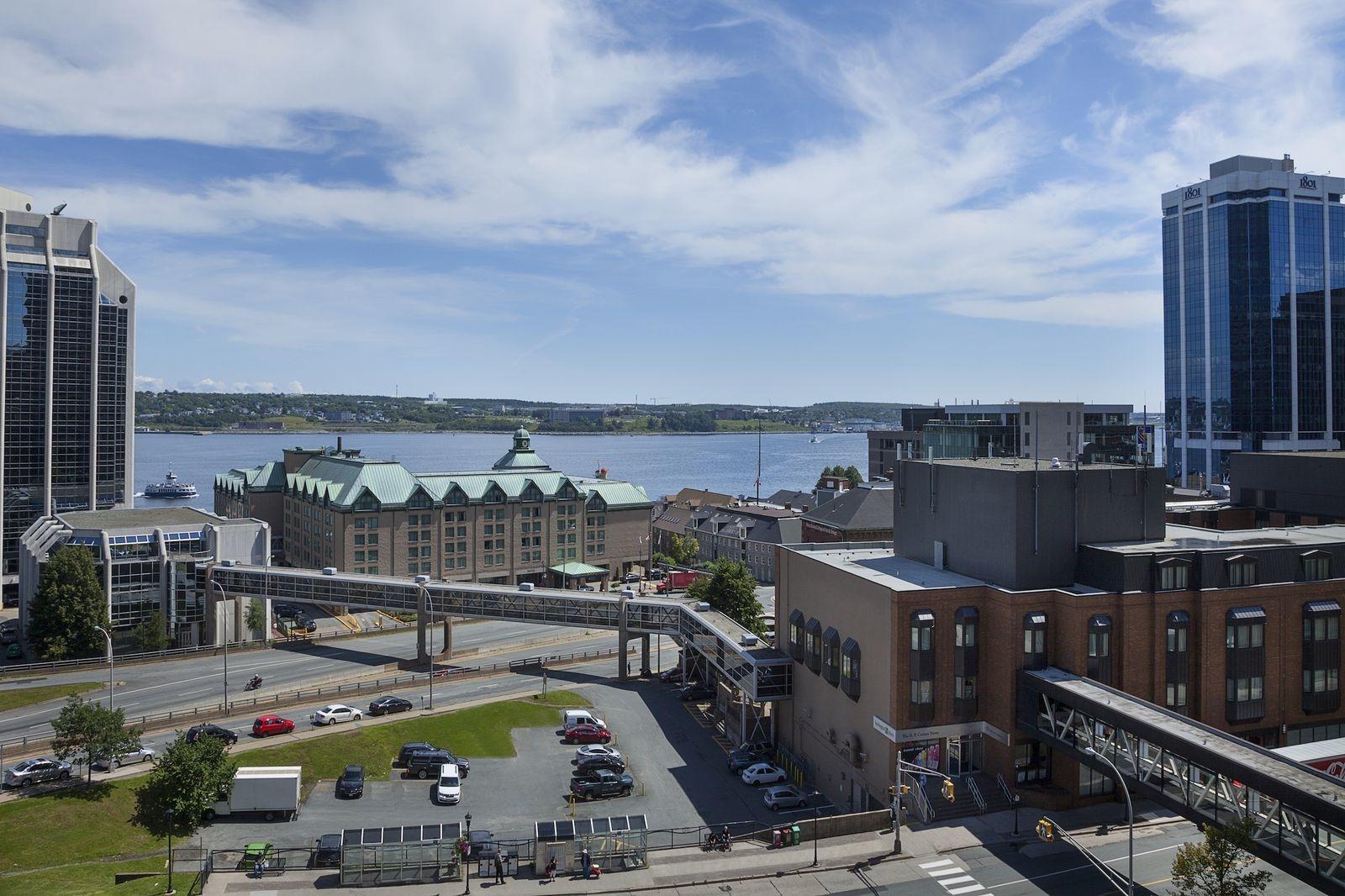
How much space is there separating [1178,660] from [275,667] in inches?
2579

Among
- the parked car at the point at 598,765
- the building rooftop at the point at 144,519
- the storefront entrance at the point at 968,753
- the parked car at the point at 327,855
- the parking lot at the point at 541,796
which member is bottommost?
the parking lot at the point at 541,796

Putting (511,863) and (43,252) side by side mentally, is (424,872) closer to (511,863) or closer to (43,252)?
(511,863)

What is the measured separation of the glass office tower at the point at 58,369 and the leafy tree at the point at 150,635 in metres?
44.5

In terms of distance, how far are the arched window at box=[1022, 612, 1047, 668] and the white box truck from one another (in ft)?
127

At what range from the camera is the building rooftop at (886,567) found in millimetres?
50094

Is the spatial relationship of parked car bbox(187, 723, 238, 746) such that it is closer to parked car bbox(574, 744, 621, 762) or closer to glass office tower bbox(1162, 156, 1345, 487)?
parked car bbox(574, 744, 621, 762)

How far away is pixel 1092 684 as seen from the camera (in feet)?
143

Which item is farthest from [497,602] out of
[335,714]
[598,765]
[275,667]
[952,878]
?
[952,878]

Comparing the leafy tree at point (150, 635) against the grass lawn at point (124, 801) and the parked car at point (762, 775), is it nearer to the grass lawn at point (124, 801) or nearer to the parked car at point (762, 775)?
the grass lawn at point (124, 801)

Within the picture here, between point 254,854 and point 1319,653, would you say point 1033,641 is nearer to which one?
point 1319,653

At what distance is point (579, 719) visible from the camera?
62469mm

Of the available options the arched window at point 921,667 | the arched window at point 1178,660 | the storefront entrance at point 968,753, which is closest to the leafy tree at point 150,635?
the arched window at point 921,667

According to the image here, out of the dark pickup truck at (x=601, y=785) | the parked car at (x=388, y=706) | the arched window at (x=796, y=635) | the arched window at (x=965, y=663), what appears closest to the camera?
the arched window at (x=965, y=663)

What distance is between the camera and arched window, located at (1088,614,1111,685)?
45656 millimetres
